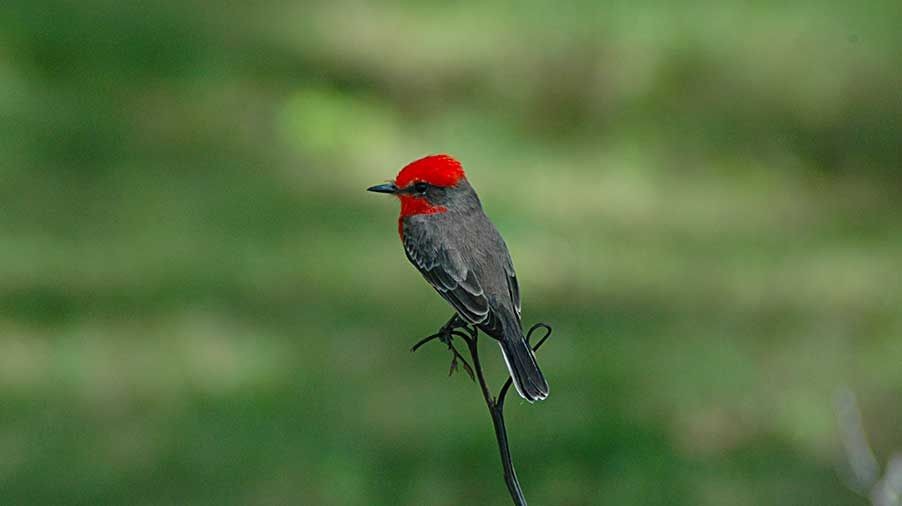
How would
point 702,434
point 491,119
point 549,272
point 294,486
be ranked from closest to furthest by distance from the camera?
1. point 294,486
2. point 702,434
3. point 549,272
4. point 491,119

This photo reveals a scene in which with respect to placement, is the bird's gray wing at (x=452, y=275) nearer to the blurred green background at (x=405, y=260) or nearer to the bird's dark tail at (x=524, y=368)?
the bird's dark tail at (x=524, y=368)

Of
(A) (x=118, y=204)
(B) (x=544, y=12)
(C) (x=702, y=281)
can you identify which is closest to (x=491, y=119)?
(B) (x=544, y=12)

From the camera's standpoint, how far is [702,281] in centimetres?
694

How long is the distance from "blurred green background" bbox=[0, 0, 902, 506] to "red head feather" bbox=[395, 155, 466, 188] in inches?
98.1

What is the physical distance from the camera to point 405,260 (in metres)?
6.42

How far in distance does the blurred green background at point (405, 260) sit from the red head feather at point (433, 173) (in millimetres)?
2493

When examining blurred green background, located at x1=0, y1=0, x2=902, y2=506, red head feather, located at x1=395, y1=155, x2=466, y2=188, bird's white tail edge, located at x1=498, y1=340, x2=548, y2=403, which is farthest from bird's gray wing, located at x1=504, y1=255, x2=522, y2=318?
blurred green background, located at x1=0, y1=0, x2=902, y2=506

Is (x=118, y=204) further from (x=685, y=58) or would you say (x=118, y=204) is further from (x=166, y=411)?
(x=685, y=58)

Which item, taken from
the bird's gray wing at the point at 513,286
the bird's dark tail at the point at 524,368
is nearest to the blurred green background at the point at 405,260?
the bird's gray wing at the point at 513,286

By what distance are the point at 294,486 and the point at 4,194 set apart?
2076mm

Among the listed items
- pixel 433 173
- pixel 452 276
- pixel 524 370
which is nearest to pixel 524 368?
pixel 524 370

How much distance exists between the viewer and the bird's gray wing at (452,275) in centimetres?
322

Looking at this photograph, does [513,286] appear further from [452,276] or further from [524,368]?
[524,368]

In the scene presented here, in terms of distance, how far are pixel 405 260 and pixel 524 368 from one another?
3.41 m
